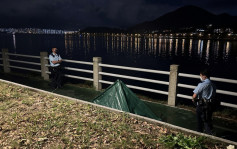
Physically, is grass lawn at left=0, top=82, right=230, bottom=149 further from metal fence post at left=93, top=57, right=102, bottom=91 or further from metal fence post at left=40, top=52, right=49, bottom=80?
metal fence post at left=40, top=52, right=49, bottom=80

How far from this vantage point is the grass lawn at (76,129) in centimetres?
452

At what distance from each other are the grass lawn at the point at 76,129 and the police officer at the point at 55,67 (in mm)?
2961

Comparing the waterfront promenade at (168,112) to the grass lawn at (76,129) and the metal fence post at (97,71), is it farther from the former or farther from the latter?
the grass lawn at (76,129)

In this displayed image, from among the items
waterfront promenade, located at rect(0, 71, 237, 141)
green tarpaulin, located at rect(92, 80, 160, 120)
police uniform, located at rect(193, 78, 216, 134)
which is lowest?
waterfront promenade, located at rect(0, 71, 237, 141)

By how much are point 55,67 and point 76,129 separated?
5.28m

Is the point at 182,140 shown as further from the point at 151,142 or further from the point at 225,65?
the point at 225,65

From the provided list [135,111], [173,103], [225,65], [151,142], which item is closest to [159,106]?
[173,103]

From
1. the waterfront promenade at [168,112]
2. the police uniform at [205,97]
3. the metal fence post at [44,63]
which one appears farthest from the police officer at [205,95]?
the metal fence post at [44,63]

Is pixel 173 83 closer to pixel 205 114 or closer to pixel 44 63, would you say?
pixel 205 114

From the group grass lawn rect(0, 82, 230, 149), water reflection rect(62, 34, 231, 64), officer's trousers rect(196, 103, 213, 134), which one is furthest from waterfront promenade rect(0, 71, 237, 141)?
water reflection rect(62, 34, 231, 64)

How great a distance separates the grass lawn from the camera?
4.52m

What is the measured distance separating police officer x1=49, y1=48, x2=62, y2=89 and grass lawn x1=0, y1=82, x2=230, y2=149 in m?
2.96

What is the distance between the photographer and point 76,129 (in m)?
5.18

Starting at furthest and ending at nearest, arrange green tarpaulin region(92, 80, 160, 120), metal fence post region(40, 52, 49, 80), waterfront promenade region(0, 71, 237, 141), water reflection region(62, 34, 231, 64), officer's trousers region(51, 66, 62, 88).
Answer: water reflection region(62, 34, 231, 64) → metal fence post region(40, 52, 49, 80) → officer's trousers region(51, 66, 62, 88) → green tarpaulin region(92, 80, 160, 120) → waterfront promenade region(0, 71, 237, 141)
